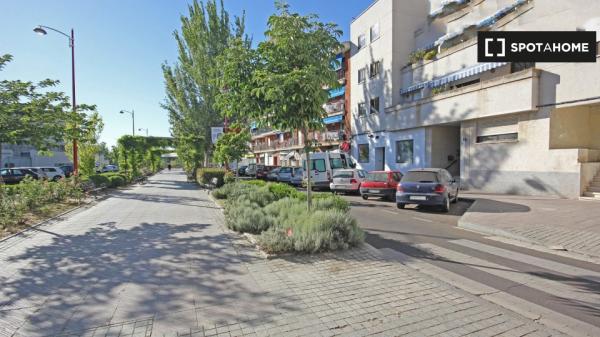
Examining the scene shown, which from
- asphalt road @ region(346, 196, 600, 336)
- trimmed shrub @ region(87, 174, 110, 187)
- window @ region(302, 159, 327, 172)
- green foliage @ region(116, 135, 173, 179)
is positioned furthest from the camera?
green foliage @ region(116, 135, 173, 179)

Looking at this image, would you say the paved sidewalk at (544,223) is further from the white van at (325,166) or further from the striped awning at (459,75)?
the white van at (325,166)

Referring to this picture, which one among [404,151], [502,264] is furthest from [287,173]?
[502,264]

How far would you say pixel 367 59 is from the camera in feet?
88.4

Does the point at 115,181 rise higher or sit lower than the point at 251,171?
lower

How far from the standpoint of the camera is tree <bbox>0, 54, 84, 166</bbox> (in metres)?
7.47

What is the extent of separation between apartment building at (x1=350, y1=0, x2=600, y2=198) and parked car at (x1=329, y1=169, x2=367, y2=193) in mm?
6684

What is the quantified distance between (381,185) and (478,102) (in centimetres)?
773

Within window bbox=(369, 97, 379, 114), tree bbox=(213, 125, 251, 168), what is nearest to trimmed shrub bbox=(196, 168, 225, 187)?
tree bbox=(213, 125, 251, 168)

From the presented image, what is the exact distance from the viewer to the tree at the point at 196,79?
24.8m

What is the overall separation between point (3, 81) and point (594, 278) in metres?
12.7

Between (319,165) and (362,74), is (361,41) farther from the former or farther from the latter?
(319,165)

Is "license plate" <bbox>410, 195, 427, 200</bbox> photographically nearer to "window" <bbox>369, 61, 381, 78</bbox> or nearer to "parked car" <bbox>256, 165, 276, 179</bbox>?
"window" <bbox>369, 61, 381, 78</bbox>

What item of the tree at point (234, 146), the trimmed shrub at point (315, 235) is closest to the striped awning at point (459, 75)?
the tree at point (234, 146)

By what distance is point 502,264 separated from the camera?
17.0 feet
